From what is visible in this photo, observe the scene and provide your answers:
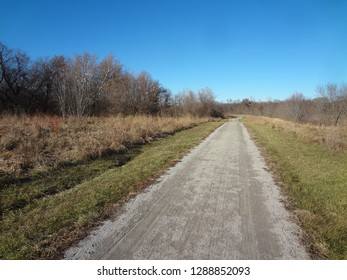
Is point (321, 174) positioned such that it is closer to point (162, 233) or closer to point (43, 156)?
point (162, 233)

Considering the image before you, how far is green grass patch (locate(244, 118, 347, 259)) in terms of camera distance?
3855 mm

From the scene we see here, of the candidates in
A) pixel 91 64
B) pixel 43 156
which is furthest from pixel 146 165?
pixel 91 64

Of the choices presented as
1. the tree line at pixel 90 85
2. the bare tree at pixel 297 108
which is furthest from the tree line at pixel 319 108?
the tree line at pixel 90 85

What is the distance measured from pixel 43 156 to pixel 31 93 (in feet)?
109

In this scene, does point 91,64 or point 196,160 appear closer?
point 196,160

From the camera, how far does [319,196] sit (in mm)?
5988

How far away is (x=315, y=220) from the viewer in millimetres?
4574

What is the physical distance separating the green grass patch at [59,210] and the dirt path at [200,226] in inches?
15.0

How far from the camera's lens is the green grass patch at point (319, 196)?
385 centimetres

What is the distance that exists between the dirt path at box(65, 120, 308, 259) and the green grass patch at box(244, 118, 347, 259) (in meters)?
0.32

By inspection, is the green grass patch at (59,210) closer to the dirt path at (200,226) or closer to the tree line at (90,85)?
the dirt path at (200,226)

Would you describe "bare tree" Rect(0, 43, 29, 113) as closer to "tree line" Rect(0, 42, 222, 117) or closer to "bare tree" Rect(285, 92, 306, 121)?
"tree line" Rect(0, 42, 222, 117)

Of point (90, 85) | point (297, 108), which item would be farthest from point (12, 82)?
point (297, 108)

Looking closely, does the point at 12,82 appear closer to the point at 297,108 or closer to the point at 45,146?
the point at 45,146
